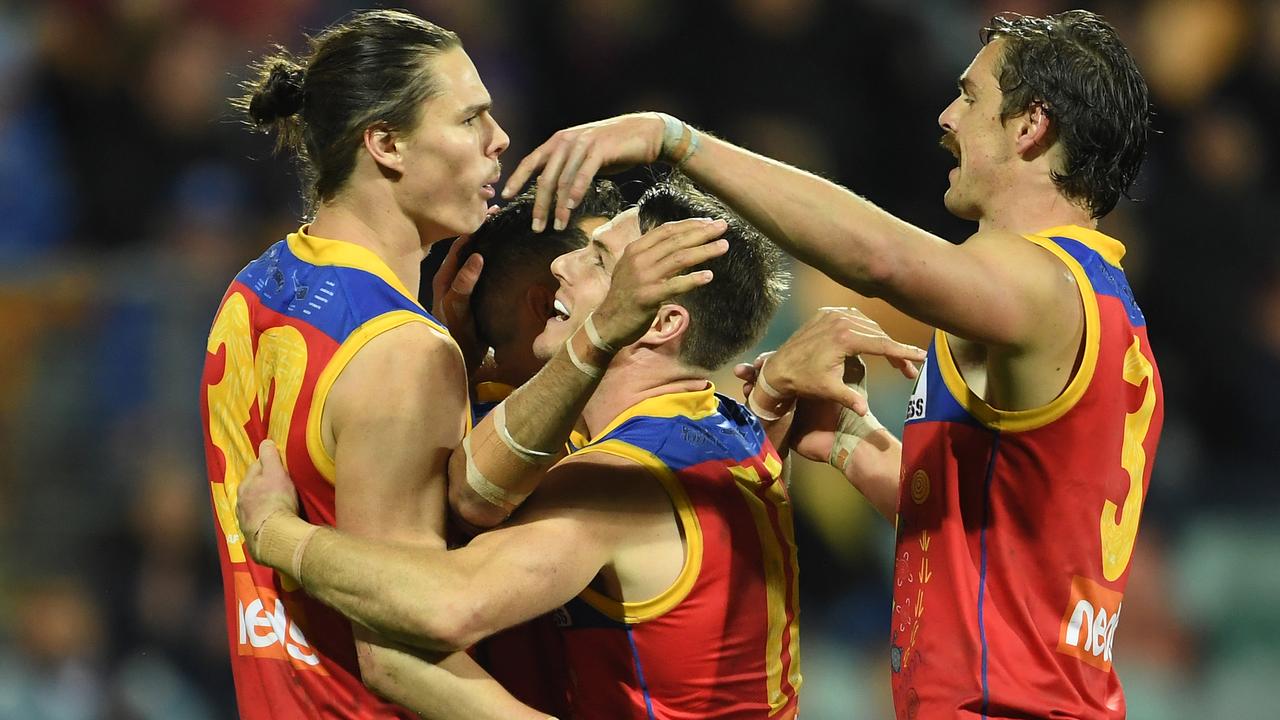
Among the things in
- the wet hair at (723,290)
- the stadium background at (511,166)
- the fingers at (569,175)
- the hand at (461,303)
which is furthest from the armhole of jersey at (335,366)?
the stadium background at (511,166)

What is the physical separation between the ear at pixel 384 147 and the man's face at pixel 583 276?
0.54 metres

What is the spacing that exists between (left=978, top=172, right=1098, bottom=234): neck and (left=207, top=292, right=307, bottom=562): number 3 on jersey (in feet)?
5.37

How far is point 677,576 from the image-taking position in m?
3.60

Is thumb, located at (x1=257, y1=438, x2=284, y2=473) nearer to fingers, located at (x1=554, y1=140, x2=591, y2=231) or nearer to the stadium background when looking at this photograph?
fingers, located at (x1=554, y1=140, x2=591, y2=231)

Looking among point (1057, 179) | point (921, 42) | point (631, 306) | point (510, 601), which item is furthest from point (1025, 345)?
point (921, 42)

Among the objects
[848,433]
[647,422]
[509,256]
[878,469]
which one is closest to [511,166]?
[509,256]

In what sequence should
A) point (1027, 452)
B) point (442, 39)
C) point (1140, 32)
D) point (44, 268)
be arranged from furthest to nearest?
1. point (1140, 32)
2. point (44, 268)
3. point (442, 39)
4. point (1027, 452)

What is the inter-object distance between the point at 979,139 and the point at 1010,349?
64cm

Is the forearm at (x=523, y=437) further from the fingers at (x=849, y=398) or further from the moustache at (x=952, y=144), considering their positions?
the moustache at (x=952, y=144)

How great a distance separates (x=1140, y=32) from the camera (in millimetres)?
8680

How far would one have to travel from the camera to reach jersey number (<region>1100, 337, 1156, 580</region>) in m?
3.54

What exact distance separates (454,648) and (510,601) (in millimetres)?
164

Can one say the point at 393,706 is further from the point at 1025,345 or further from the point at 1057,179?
the point at 1057,179

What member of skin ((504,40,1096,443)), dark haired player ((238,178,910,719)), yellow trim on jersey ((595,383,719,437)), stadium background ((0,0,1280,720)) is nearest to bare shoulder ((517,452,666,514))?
dark haired player ((238,178,910,719))
